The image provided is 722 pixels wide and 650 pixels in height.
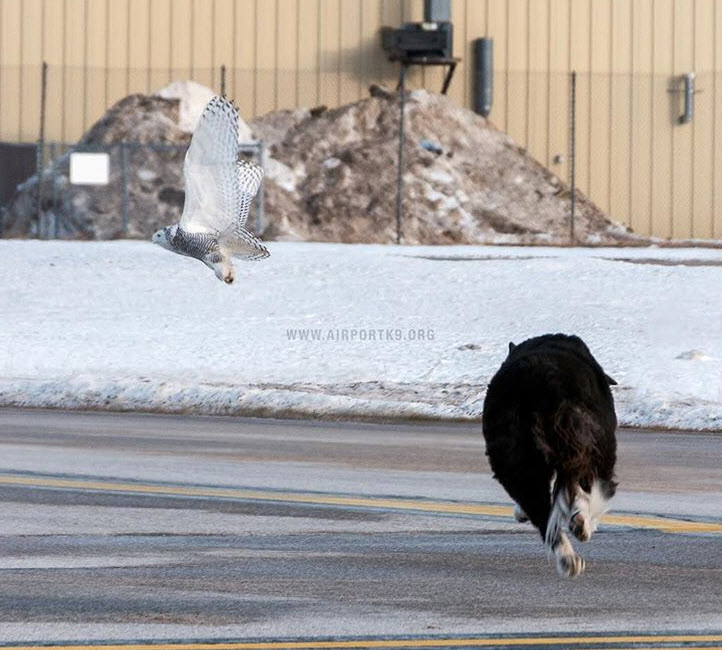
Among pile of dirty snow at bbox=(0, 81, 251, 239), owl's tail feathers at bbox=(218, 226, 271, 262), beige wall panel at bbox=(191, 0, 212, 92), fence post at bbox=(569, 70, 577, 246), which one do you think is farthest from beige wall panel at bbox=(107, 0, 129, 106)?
owl's tail feathers at bbox=(218, 226, 271, 262)

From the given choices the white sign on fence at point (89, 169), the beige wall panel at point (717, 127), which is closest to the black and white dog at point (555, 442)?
the white sign on fence at point (89, 169)

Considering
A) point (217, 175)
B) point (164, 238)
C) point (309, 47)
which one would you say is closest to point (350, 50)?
point (309, 47)

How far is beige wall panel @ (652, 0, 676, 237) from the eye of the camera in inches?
1364

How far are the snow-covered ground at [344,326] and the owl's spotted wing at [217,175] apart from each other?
4947 millimetres

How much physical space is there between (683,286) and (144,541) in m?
15.8

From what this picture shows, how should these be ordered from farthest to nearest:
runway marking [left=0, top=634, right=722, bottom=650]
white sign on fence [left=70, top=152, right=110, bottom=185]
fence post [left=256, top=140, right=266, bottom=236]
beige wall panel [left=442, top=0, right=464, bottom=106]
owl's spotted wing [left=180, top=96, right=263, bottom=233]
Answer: beige wall panel [left=442, top=0, right=464, bottom=106] < white sign on fence [left=70, top=152, right=110, bottom=185] < fence post [left=256, top=140, right=266, bottom=236] < owl's spotted wing [left=180, top=96, right=263, bottom=233] < runway marking [left=0, top=634, right=722, bottom=650]

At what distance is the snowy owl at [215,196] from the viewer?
36.9ft

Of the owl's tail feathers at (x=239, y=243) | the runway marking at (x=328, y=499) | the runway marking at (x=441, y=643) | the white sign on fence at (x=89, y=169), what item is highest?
the white sign on fence at (x=89, y=169)

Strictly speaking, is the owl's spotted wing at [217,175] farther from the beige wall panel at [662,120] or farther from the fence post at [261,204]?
the beige wall panel at [662,120]

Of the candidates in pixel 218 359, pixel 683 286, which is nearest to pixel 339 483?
pixel 218 359

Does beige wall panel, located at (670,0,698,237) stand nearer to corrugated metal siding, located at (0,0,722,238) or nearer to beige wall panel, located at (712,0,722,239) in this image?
corrugated metal siding, located at (0,0,722,238)

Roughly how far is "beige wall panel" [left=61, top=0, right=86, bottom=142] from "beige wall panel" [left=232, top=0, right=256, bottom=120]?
2.96m

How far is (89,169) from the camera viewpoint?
30.9 meters

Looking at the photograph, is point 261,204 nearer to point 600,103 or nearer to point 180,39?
point 180,39
